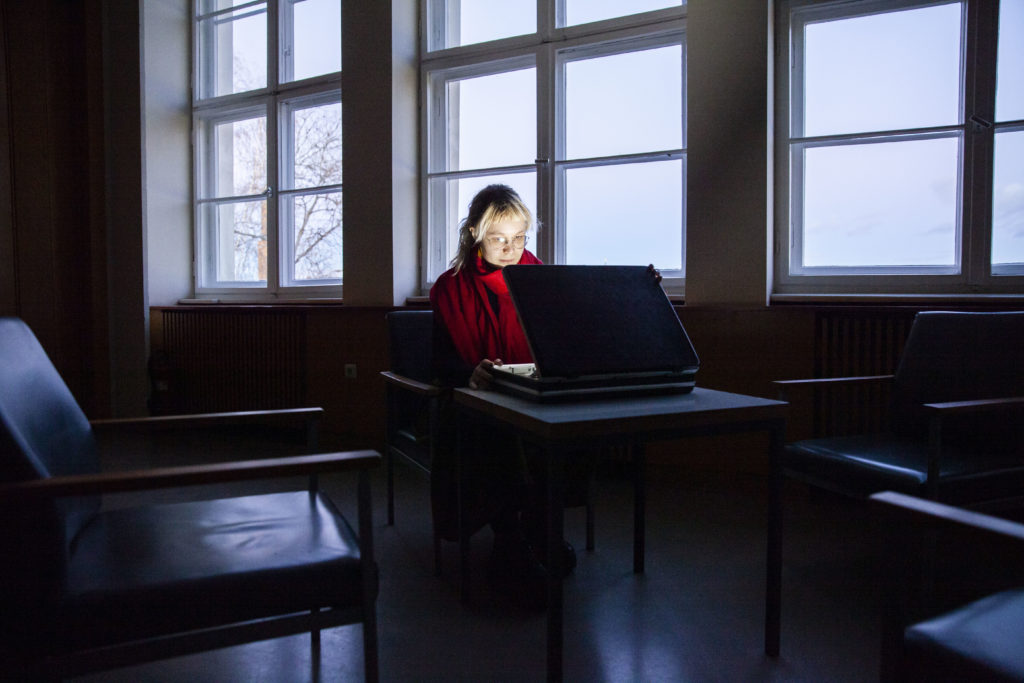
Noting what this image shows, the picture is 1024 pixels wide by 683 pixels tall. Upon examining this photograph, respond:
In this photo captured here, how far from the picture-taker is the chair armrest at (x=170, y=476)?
1.00 metres

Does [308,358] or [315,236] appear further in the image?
[315,236]

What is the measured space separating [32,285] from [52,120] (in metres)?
1.15

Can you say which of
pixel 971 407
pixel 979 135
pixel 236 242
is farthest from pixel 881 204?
pixel 236 242

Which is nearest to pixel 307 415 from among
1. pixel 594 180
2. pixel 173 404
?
pixel 594 180

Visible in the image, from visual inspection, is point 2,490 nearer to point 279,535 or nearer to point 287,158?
point 279,535

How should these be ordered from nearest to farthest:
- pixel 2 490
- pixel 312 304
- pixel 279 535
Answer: pixel 2 490 → pixel 279 535 → pixel 312 304

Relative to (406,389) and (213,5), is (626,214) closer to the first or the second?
(406,389)

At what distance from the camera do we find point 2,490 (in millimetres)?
980

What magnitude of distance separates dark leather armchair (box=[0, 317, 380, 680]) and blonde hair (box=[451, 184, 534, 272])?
40.8 inches

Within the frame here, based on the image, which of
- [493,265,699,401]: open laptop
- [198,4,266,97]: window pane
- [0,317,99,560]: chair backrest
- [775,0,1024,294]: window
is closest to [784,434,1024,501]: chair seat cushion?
[493,265,699,401]: open laptop

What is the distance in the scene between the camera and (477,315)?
2.10 meters

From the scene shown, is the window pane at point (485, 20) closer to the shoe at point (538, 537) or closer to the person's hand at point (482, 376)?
the person's hand at point (482, 376)

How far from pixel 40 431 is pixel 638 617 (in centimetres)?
149

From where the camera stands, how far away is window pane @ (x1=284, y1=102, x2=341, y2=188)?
4465 mm
